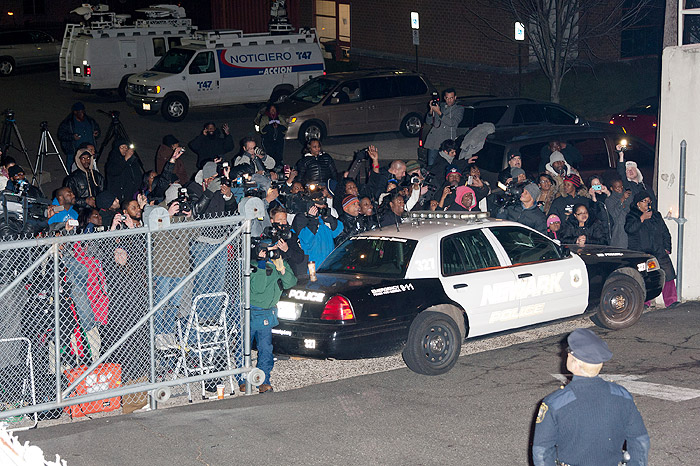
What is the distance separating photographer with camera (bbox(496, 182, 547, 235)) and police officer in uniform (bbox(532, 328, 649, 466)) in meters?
6.78

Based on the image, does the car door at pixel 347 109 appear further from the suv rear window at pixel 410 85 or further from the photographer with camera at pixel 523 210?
the photographer with camera at pixel 523 210

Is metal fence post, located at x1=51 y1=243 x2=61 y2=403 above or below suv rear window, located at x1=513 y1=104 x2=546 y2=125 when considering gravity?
below

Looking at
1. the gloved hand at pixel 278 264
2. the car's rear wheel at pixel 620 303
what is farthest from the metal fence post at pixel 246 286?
the car's rear wheel at pixel 620 303

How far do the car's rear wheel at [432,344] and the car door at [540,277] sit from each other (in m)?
0.75

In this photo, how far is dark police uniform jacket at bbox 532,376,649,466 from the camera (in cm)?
489

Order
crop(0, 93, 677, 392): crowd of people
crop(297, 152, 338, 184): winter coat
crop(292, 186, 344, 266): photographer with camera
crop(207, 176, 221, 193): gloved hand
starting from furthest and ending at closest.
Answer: crop(297, 152, 338, 184): winter coat → crop(207, 176, 221, 193): gloved hand → crop(292, 186, 344, 266): photographer with camera → crop(0, 93, 677, 392): crowd of people

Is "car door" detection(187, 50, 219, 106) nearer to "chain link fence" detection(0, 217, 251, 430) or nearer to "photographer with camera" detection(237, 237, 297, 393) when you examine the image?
"chain link fence" detection(0, 217, 251, 430)

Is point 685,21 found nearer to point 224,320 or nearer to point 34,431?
point 224,320

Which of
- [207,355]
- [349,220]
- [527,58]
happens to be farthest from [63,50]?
[207,355]

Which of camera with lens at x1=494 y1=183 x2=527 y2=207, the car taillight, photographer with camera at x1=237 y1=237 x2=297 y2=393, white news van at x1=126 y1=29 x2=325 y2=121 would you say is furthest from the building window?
the car taillight

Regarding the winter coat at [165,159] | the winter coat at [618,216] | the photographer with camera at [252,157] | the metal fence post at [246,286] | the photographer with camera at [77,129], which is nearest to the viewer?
the metal fence post at [246,286]

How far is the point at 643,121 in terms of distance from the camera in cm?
2039

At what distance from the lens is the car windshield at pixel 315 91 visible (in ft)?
77.3

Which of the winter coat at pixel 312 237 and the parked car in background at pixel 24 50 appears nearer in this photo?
the winter coat at pixel 312 237
